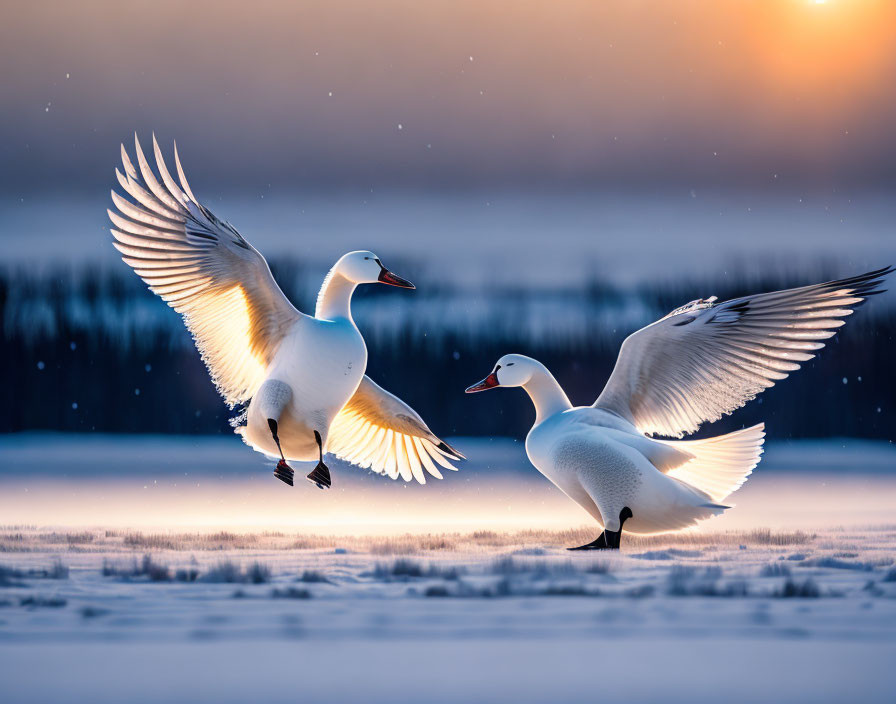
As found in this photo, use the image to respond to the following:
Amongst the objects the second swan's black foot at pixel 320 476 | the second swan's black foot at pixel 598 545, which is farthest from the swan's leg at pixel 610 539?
the second swan's black foot at pixel 320 476

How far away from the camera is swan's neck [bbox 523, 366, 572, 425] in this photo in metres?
7.81

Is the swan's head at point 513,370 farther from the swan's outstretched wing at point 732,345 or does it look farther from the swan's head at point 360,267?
the swan's head at point 360,267

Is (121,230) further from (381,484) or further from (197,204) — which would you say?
(381,484)

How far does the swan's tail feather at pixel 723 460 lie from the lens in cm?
761

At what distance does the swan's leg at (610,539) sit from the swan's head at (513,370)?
141 centimetres

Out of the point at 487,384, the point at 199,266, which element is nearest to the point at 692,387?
the point at 487,384

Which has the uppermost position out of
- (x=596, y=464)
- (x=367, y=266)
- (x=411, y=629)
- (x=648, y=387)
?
(x=367, y=266)

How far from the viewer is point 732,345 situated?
7.62m

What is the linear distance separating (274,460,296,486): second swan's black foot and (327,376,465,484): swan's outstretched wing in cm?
136

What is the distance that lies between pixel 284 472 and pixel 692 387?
2835mm

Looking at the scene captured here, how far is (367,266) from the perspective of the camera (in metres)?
8.30

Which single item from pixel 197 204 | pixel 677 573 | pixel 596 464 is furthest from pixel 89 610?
pixel 197 204

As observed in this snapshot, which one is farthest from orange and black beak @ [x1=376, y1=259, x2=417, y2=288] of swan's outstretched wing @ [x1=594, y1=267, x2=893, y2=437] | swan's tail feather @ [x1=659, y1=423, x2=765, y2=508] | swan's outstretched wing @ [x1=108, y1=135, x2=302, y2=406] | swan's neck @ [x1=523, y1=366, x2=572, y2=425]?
swan's tail feather @ [x1=659, y1=423, x2=765, y2=508]

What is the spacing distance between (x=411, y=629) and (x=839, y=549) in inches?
130
